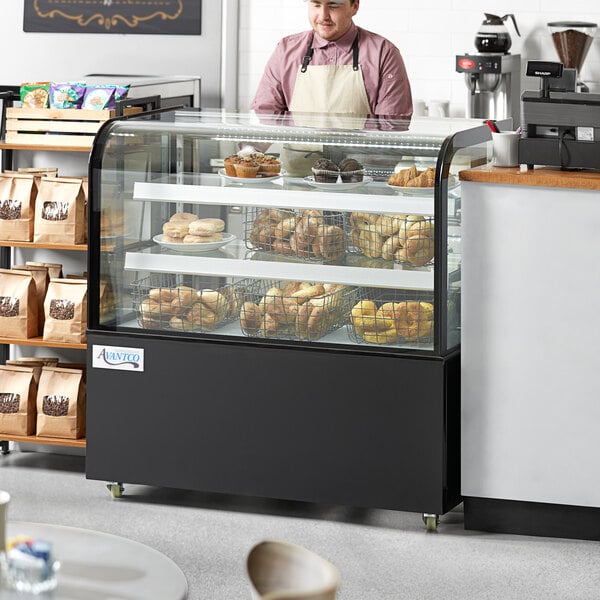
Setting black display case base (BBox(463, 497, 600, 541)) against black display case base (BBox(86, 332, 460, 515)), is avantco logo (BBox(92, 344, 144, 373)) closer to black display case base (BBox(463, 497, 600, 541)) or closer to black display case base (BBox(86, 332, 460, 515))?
black display case base (BBox(86, 332, 460, 515))

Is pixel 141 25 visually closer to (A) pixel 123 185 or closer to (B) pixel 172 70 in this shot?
(B) pixel 172 70

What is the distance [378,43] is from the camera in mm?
5391

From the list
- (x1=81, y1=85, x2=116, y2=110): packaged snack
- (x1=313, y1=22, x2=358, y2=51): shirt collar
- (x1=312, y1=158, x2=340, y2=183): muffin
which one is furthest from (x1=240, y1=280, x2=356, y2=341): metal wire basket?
(x1=313, y1=22, x2=358, y2=51): shirt collar

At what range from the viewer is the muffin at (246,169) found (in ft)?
14.6

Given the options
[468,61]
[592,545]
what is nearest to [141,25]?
[468,61]

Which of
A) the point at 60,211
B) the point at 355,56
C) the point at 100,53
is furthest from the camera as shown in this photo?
the point at 100,53

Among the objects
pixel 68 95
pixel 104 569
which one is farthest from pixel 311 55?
pixel 104 569

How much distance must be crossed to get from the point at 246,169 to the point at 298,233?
30cm

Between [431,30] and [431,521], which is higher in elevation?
[431,30]

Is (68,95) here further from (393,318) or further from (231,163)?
(393,318)

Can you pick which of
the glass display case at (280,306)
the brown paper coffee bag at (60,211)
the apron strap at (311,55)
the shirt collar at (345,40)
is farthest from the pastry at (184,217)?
the shirt collar at (345,40)

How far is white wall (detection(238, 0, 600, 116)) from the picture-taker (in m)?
6.45

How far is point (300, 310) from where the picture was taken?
14.7ft

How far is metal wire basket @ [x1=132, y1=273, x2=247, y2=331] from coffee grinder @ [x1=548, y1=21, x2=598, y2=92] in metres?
2.60
